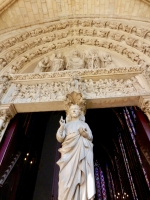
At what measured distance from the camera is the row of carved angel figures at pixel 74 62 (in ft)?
13.1

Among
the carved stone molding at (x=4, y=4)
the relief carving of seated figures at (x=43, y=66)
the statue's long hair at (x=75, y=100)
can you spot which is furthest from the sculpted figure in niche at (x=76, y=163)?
the carved stone molding at (x=4, y=4)

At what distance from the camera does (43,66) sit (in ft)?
13.4

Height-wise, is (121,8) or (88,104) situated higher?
(121,8)

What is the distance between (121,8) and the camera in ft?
14.9

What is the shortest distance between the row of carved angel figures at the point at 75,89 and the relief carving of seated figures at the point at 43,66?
22.7 inches

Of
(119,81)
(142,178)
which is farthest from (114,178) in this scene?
(119,81)

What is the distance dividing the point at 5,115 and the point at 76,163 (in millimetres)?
1600

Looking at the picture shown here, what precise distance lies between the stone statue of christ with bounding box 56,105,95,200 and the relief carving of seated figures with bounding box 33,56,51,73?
6.71ft

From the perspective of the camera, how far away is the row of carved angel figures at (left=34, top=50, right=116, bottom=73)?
399cm

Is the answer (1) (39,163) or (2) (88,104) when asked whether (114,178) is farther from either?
(2) (88,104)

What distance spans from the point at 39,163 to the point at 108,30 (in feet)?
12.7

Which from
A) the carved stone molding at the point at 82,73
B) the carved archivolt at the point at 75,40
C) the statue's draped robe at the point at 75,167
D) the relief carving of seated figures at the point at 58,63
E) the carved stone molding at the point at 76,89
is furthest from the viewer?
the relief carving of seated figures at the point at 58,63

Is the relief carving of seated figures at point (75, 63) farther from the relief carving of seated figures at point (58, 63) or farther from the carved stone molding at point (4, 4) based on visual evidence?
the carved stone molding at point (4, 4)

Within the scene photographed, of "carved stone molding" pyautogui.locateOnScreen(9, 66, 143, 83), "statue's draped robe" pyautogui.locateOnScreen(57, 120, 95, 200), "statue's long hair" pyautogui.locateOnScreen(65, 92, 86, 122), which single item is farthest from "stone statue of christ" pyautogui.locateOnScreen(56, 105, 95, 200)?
"carved stone molding" pyautogui.locateOnScreen(9, 66, 143, 83)
